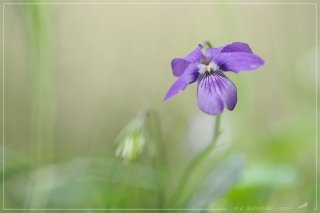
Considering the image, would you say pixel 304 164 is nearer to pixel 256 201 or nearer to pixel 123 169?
pixel 256 201

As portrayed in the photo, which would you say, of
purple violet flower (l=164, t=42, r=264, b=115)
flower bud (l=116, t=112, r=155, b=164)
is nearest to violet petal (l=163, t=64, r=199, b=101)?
purple violet flower (l=164, t=42, r=264, b=115)

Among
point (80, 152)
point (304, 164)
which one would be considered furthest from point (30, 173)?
point (304, 164)

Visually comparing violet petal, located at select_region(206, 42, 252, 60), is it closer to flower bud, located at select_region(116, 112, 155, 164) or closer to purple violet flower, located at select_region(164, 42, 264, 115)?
purple violet flower, located at select_region(164, 42, 264, 115)

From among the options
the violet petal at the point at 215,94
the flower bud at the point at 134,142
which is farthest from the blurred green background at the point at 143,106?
the violet petal at the point at 215,94

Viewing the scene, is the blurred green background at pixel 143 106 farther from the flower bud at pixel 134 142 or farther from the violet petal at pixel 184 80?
the violet petal at pixel 184 80

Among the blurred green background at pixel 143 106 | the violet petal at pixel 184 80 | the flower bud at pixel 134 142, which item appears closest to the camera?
the violet petal at pixel 184 80

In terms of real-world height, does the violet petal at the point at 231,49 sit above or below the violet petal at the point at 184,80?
above

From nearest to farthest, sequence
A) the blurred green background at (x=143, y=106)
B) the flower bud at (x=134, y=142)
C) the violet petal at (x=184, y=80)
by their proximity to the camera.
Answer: the violet petal at (x=184, y=80)
the flower bud at (x=134, y=142)
the blurred green background at (x=143, y=106)

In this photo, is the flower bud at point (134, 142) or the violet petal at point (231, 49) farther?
the flower bud at point (134, 142)
